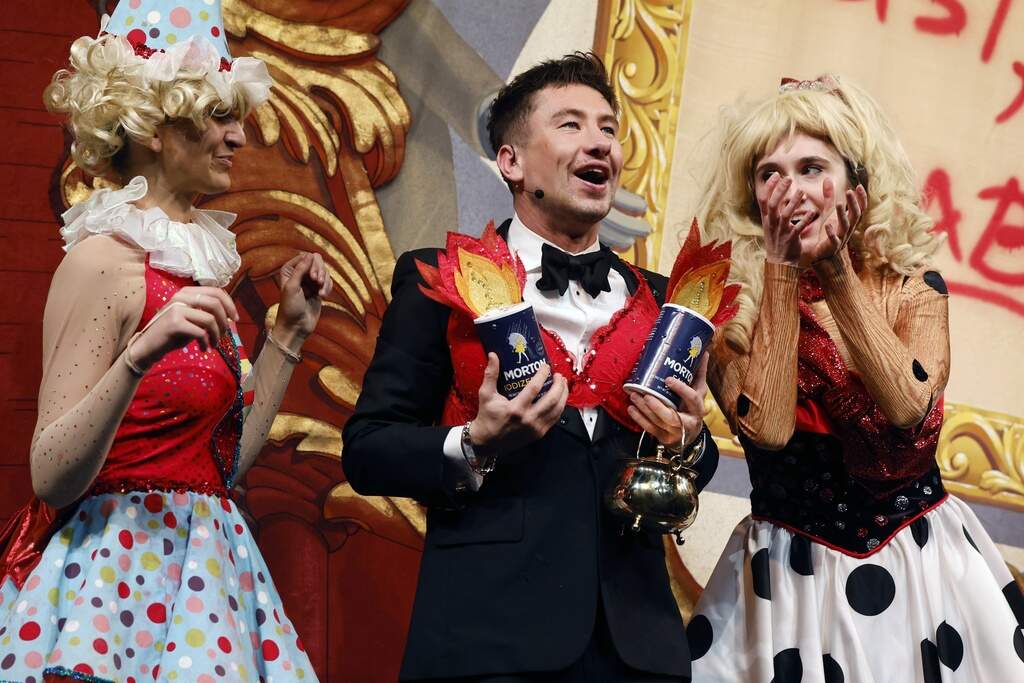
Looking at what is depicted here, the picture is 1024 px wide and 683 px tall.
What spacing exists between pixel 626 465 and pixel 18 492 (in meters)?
1.41

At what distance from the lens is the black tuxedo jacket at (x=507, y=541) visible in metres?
2.07

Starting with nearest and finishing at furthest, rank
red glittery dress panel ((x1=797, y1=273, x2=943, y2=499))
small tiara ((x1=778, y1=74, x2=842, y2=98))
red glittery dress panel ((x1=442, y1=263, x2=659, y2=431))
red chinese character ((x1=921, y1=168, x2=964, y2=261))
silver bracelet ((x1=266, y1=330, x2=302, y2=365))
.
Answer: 1. red glittery dress panel ((x1=442, y1=263, x2=659, y2=431))
2. red glittery dress panel ((x1=797, y1=273, x2=943, y2=499))
3. silver bracelet ((x1=266, y1=330, x2=302, y2=365))
4. small tiara ((x1=778, y1=74, x2=842, y2=98))
5. red chinese character ((x1=921, y1=168, x2=964, y2=261))

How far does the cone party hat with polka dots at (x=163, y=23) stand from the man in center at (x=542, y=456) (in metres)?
0.54

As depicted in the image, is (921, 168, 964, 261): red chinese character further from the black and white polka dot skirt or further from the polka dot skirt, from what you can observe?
the polka dot skirt

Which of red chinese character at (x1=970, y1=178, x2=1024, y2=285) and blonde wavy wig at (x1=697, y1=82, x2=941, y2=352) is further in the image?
red chinese character at (x1=970, y1=178, x2=1024, y2=285)

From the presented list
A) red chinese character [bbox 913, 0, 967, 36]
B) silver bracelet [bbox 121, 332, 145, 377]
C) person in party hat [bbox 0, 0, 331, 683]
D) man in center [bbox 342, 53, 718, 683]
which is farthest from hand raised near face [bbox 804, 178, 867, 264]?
red chinese character [bbox 913, 0, 967, 36]

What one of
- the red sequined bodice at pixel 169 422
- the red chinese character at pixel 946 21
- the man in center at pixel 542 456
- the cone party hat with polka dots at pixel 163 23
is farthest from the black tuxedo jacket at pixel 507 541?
the red chinese character at pixel 946 21

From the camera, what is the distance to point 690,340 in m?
2.13

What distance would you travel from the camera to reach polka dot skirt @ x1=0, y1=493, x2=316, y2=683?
2068 millimetres

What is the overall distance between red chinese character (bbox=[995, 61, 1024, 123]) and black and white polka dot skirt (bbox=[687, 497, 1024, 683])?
1.56 meters


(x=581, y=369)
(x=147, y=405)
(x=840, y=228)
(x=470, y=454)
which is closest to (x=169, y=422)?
(x=147, y=405)

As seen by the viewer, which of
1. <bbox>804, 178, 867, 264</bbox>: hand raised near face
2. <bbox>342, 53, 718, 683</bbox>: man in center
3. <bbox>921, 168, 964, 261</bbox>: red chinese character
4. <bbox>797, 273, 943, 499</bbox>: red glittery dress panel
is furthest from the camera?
<bbox>921, 168, 964, 261</bbox>: red chinese character

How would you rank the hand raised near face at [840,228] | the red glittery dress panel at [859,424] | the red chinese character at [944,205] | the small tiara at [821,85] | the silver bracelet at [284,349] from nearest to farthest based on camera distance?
the hand raised near face at [840,228], the red glittery dress panel at [859,424], the silver bracelet at [284,349], the small tiara at [821,85], the red chinese character at [944,205]

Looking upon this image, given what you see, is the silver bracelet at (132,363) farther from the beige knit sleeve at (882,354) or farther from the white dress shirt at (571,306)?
the beige knit sleeve at (882,354)
